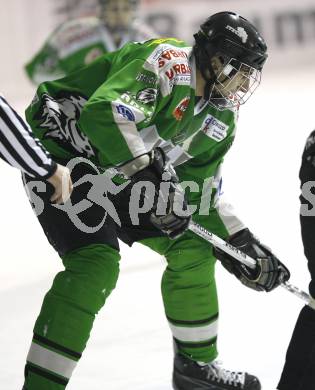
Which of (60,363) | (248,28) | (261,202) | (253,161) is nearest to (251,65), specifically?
(248,28)

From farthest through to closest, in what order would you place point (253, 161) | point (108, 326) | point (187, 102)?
point (253, 161)
point (108, 326)
point (187, 102)

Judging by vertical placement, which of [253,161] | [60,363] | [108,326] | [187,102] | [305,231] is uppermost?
[187,102]

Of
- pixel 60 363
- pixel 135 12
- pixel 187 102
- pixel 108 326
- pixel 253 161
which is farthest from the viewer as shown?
pixel 253 161

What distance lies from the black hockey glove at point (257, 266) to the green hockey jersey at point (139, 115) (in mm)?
48

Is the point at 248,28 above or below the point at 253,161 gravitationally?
above

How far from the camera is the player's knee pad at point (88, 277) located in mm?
2516

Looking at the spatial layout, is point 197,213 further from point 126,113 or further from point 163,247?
point 126,113

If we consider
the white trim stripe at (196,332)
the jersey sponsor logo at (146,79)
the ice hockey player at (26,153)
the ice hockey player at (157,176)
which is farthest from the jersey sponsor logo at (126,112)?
the white trim stripe at (196,332)

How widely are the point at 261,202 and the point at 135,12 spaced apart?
4.29 ft

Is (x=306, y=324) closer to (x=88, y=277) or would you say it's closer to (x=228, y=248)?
(x=228, y=248)

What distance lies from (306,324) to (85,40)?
3059 millimetres

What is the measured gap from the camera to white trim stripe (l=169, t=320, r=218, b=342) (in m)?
2.93

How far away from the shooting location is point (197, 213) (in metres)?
3.02

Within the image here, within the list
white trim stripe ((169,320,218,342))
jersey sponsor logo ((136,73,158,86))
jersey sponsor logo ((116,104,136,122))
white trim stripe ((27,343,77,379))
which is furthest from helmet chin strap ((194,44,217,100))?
white trim stripe ((27,343,77,379))
